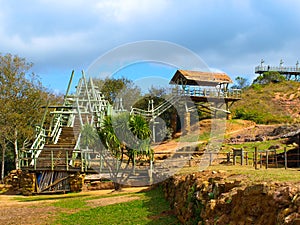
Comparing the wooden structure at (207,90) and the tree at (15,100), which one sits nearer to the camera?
the tree at (15,100)

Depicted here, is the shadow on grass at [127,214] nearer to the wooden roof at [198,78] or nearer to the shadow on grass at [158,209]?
the shadow on grass at [158,209]

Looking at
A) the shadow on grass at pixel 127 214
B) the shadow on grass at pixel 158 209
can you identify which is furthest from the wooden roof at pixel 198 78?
the shadow on grass at pixel 127 214

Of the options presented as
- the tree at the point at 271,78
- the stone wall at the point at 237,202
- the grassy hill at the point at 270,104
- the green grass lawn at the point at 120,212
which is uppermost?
the tree at the point at 271,78

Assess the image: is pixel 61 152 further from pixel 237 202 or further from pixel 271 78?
pixel 271 78

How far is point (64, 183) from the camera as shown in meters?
22.3

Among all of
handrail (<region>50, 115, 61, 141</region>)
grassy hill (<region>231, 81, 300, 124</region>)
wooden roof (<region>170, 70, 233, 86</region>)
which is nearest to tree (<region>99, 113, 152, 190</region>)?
handrail (<region>50, 115, 61, 141</region>)

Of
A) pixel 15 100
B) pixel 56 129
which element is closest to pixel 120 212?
pixel 56 129

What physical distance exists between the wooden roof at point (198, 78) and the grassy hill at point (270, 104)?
4939 millimetres

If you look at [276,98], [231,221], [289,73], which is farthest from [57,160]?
[289,73]

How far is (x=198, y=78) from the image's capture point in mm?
42750

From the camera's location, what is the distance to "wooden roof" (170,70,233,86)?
138 ft

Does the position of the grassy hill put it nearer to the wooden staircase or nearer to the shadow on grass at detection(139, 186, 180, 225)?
the wooden staircase

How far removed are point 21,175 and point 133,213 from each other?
12153mm

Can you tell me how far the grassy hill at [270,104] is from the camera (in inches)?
1811
